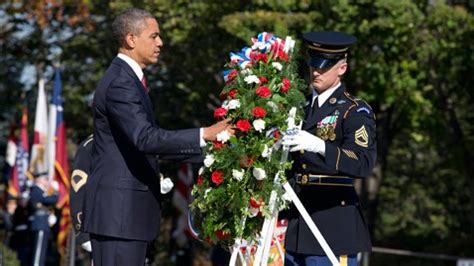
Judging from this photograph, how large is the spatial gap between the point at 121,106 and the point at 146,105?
196 mm

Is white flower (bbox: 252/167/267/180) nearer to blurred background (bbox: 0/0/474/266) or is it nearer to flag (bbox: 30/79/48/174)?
blurred background (bbox: 0/0/474/266)

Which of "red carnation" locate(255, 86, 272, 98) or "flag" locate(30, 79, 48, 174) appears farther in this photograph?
"flag" locate(30, 79, 48, 174)

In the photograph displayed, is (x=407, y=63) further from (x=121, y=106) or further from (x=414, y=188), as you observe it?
(x=414, y=188)

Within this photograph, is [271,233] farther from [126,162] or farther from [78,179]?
[78,179]

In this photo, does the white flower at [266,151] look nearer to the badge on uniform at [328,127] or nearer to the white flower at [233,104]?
the white flower at [233,104]

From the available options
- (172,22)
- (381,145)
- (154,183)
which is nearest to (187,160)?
(154,183)

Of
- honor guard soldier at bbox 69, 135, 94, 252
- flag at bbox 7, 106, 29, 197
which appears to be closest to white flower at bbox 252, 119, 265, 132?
honor guard soldier at bbox 69, 135, 94, 252

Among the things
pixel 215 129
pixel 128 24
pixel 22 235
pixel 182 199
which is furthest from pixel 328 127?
pixel 182 199

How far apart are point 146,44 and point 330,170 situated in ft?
4.07

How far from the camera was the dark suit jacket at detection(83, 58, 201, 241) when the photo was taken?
18.4 ft

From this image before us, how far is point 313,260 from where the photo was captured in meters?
6.28

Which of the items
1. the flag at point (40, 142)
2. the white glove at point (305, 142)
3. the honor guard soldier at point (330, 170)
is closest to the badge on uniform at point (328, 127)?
the honor guard soldier at point (330, 170)

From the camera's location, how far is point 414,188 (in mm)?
33406

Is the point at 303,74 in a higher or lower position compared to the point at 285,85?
lower
